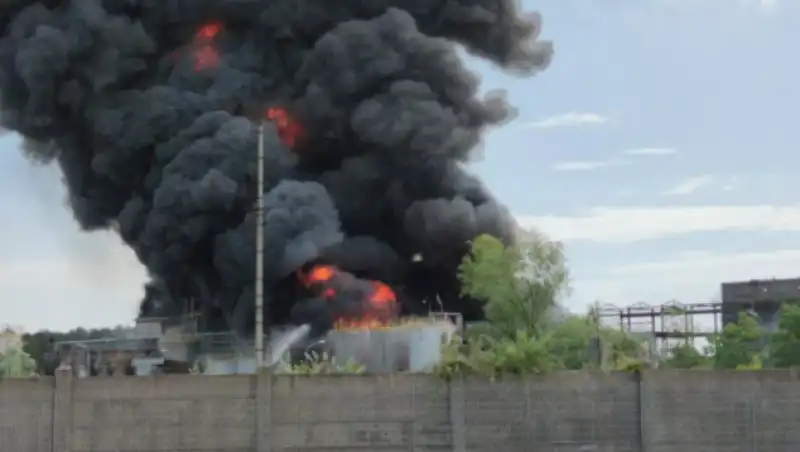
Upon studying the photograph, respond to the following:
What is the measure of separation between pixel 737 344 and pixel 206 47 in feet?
55.9

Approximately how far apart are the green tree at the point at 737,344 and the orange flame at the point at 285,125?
42.2 ft

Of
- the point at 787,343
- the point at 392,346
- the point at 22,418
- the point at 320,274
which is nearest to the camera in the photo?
the point at 22,418

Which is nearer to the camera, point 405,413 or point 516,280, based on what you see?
point 405,413

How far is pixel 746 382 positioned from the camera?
13789 mm

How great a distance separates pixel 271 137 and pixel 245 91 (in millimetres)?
2405

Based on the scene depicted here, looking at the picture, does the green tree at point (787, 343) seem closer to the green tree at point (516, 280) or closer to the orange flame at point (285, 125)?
the green tree at point (516, 280)

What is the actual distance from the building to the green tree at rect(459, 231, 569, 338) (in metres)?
10.1

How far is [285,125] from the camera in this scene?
33.8 m

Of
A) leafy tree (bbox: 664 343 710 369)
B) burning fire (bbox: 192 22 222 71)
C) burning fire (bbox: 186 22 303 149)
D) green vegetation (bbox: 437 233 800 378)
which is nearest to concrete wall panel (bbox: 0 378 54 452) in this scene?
green vegetation (bbox: 437 233 800 378)

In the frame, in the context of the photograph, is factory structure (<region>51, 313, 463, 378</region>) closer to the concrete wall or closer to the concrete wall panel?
the concrete wall

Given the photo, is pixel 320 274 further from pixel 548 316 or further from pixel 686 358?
pixel 686 358

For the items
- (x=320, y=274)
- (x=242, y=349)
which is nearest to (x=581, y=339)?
(x=320, y=274)

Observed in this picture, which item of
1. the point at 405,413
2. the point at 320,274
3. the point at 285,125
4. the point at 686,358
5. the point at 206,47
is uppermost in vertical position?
the point at 206,47

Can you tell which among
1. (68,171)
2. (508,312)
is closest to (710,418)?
(508,312)
